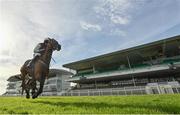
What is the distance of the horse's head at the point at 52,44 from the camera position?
289 inches

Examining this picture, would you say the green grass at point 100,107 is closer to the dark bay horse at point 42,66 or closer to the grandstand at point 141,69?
the dark bay horse at point 42,66

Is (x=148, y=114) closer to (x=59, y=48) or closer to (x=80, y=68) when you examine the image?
(x=59, y=48)

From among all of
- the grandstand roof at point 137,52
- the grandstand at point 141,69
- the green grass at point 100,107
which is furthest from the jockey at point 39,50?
the grandstand roof at point 137,52

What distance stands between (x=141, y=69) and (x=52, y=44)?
23.8m

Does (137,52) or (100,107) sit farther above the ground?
(137,52)

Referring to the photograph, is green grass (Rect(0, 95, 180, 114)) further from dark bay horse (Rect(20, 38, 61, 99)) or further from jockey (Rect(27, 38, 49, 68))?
jockey (Rect(27, 38, 49, 68))

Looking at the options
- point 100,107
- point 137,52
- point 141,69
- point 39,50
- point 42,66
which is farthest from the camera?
point 137,52

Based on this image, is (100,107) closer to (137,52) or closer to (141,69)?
(141,69)

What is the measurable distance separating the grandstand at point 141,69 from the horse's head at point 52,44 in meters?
14.9

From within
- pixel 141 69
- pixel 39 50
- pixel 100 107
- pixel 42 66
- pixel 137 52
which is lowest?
pixel 100 107

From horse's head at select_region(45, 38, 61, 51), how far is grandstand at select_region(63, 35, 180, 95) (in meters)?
14.9

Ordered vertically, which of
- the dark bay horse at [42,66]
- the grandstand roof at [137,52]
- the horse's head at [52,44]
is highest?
the grandstand roof at [137,52]

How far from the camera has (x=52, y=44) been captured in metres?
7.39

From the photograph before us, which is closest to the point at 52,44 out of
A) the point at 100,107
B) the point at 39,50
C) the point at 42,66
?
the point at 39,50
